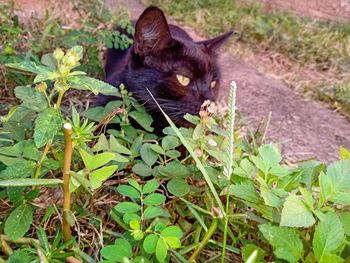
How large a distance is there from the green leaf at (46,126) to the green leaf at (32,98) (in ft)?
0.10

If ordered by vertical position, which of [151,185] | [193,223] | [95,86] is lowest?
[193,223]

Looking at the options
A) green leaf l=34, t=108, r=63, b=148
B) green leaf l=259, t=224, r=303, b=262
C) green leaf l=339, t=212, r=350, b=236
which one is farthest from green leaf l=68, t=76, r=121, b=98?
green leaf l=339, t=212, r=350, b=236

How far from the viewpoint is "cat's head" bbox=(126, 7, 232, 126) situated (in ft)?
5.69

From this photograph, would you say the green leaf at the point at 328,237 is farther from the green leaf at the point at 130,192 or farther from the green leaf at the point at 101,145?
the green leaf at the point at 101,145

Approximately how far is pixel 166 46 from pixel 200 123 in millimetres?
733

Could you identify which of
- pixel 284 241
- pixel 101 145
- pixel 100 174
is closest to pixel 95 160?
pixel 100 174

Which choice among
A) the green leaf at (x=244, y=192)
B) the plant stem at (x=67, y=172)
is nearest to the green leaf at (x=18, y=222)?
the plant stem at (x=67, y=172)

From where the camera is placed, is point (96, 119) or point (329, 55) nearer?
point (96, 119)

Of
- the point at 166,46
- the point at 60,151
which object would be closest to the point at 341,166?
the point at 60,151

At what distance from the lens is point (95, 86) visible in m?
A: 0.91

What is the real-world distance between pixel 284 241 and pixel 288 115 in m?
1.64

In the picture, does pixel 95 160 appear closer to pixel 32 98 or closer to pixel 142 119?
pixel 32 98

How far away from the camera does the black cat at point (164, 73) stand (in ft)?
5.68

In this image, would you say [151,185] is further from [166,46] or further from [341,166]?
[166,46]
